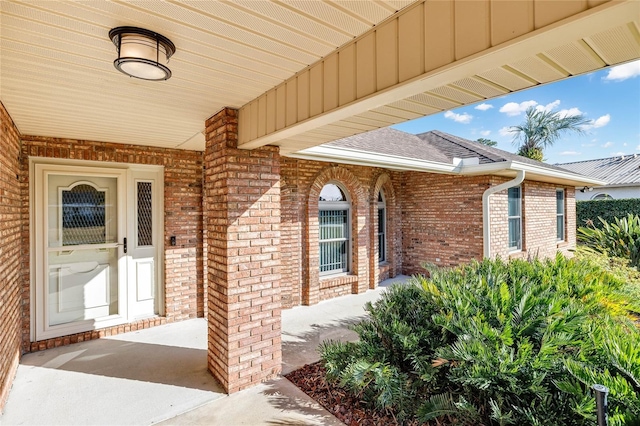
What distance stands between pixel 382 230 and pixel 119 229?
6.14 meters

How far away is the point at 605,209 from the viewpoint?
42.9ft

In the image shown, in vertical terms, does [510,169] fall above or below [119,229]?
above

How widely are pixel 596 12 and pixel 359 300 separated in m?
6.29

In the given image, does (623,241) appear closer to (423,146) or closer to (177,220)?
(423,146)

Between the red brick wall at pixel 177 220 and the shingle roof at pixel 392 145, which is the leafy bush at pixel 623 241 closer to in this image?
the shingle roof at pixel 392 145

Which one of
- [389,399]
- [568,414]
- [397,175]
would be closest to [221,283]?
[389,399]

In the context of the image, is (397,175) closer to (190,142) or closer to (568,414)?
(190,142)

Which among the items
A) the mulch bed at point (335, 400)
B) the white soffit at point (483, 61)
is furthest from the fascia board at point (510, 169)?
the mulch bed at point (335, 400)

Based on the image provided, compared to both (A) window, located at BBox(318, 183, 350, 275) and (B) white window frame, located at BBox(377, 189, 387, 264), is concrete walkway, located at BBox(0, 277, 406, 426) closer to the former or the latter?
(A) window, located at BBox(318, 183, 350, 275)

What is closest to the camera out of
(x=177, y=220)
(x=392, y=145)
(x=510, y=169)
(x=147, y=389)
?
(x=147, y=389)

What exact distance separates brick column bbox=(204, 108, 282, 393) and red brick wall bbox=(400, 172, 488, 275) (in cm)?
560

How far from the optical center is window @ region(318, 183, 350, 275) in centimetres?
707

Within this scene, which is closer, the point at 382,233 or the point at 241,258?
the point at 241,258

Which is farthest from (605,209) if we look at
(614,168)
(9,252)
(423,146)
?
(9,252)
